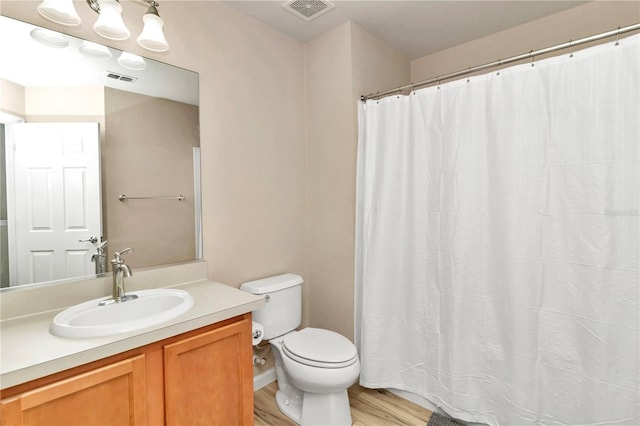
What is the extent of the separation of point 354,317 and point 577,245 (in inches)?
52.5

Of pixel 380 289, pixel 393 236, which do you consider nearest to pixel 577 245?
pixel 393 236

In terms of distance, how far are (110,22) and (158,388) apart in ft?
5.04

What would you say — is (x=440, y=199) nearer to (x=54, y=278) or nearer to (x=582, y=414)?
(x=582, y=414)

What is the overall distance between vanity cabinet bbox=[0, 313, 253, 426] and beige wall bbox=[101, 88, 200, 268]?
2.06 ft

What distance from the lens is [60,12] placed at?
1342 mm

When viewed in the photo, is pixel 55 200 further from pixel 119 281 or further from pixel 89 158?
pixel 119 281

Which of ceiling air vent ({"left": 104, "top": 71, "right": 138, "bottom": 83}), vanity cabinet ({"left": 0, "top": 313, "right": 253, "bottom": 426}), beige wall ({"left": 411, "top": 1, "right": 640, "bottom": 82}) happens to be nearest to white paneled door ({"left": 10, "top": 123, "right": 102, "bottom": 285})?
ceiling air vent ({"left": 104, "top": 71, "right": 138, "bottom": 83})

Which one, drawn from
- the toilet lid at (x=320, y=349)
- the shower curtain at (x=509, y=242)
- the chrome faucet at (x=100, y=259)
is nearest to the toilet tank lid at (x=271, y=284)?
the toilet lid at (x=320, y=349)

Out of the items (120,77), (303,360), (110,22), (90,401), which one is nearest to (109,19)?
(110,22)

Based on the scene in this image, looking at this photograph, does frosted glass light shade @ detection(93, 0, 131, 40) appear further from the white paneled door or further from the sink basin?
the sink basin

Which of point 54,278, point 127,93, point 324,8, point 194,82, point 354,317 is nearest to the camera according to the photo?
point 54,278

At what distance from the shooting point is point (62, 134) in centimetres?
148

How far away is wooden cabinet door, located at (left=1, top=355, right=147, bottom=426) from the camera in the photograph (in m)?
0.96

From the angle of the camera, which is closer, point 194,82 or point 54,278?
point 54,278
